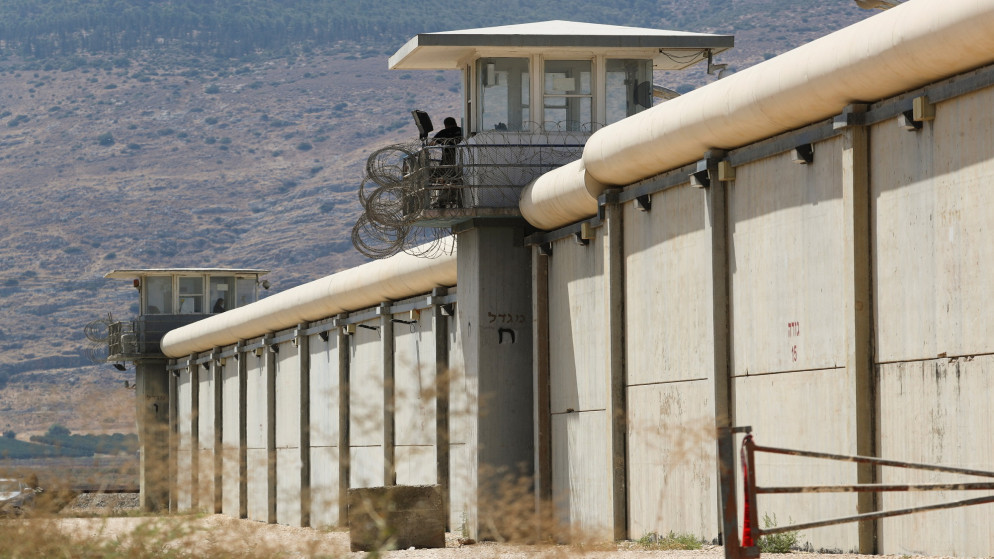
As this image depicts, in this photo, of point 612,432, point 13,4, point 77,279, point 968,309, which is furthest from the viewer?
point 13,4

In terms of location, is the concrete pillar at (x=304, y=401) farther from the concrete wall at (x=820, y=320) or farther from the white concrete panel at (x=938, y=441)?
the white concrete panel at (x=938, y=441)

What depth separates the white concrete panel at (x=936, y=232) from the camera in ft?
36.0

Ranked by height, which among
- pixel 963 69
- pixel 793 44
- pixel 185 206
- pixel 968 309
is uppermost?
pixel 793 44

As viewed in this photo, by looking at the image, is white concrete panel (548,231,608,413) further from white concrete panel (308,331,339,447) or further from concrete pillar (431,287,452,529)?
white concrete panel (308,331,339,447)

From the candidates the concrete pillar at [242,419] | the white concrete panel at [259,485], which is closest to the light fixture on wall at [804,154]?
the white concrete panel at [259,485]

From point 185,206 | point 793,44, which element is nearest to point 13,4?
point 185,206

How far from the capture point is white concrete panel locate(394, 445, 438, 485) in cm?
2316

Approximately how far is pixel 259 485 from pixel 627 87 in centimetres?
1484

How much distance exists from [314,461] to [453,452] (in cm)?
737

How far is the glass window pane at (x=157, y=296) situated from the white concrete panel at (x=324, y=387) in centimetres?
1724

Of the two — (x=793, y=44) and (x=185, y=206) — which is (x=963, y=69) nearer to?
(x=185, y=206)

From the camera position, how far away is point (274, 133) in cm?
16300

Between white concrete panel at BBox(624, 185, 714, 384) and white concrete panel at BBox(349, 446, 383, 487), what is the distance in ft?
29.9

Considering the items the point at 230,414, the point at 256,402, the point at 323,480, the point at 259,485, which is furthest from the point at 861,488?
the point at 230,414
